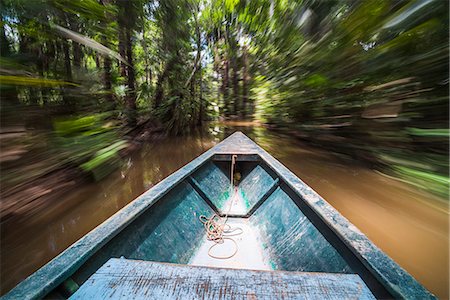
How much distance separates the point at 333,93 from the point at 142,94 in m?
4.77

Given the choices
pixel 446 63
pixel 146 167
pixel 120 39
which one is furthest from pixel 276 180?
pixel 120 39

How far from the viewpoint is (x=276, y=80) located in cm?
724

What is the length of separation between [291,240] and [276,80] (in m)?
6.55

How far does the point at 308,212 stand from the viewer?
4.73 feet

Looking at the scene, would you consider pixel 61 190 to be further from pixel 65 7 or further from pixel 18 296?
pixel 18 296

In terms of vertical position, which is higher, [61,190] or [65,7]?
[65,7]

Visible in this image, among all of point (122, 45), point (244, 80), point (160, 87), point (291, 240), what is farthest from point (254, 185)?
point (244, 80)

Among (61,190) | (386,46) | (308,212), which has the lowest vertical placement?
(61,190)

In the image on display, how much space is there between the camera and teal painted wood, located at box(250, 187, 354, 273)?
1.14m

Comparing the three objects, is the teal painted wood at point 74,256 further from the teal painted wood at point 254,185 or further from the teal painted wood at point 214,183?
the teal painted wood at point 254,185

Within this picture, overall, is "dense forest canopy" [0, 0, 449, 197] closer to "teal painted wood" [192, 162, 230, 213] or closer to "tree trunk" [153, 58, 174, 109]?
"tree trunk" [153, 58, 174, 109]

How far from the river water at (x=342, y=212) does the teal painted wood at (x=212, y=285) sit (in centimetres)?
139

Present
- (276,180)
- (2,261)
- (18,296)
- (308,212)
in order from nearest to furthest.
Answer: (18,296) → (308,212) → (2,261) → (276,180)

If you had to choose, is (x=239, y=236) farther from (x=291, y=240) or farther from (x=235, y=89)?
(x=235, y=89)
